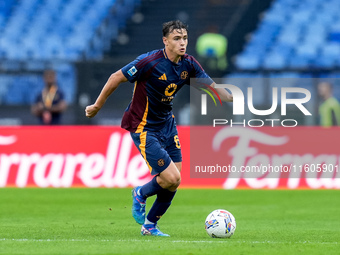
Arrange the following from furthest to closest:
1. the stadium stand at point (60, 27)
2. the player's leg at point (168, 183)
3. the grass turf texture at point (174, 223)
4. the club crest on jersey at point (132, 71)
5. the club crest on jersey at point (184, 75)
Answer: the stadium stand at point (60, 27) < the club crest on jersey at point (184, 75) < the player's leg at point (168, 183) < the club crest on jersey at point (132, 71) < the grass turf texture at point (174, 223)

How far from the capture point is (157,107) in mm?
8031

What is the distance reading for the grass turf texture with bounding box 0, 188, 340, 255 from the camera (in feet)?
23.0

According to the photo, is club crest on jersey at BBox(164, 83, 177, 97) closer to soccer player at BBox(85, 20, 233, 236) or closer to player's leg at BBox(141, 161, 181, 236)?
soccer player at BBox(85, 20, 233, 236)

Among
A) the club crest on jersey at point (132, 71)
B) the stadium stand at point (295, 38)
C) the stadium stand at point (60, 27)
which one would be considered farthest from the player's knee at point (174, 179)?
the stadium stand at point (60, 27)

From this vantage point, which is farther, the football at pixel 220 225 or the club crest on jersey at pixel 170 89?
the club crest on jersey at pixel 170 89

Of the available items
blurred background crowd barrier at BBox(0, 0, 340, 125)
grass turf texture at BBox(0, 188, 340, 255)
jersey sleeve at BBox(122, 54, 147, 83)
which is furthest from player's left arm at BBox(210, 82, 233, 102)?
blurred background crowd barrier at BBox(0, 0, 340, 125)

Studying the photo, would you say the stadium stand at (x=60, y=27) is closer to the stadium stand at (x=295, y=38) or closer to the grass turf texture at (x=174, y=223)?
the stadium stand at (x=295, y=38)

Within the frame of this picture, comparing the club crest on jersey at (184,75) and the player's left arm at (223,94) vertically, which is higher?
the club crest on jersey at (184,75)

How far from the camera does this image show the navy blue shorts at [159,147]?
7887 millimetres

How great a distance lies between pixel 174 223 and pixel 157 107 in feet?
7.47

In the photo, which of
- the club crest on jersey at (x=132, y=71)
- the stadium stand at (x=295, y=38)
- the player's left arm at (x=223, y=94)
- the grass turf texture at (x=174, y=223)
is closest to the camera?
the grass turf texture at (x=174, y=223)

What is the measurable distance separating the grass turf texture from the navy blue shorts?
2.62 feet

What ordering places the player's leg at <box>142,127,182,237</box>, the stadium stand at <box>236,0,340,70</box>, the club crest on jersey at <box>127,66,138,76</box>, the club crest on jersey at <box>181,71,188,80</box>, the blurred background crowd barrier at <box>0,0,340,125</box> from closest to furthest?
the club crest on jersey at <box>127,66,138,76</box> → the player's leg at <box>142,127,182,237</box> → the club crest on jersey at <box>181,71,188,80</box> → the blurred background crowd barrier at <box>0,0,340,125</box> → the stadium stand at <box>236,0,340,70</box>

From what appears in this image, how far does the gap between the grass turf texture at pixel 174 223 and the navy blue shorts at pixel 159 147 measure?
799 millimetres
